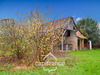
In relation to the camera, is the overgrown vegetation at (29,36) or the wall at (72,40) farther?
the wall at (72,40)

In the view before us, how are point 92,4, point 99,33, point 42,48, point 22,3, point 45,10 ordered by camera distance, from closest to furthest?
point 42,48, point 45,10, point 22,3, point 92,4, point 99,33

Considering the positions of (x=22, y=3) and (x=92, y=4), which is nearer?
(x=22, y=3)

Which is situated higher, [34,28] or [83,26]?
[83,26]

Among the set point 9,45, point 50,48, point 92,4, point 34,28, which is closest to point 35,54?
point 50,48

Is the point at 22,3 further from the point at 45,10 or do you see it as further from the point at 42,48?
the point at 42,48

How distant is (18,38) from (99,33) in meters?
24.2

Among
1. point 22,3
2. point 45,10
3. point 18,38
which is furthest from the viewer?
point 22,3

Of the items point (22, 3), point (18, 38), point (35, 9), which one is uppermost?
point (22, 3)

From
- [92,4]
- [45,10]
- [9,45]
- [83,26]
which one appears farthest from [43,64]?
[83,26]

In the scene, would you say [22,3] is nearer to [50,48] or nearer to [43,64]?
[50,48]

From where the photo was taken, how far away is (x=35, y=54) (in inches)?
233

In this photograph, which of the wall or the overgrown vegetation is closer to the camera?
the overgrown vegetation

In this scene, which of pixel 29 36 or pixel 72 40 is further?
pixel 72 40

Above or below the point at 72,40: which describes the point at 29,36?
above
